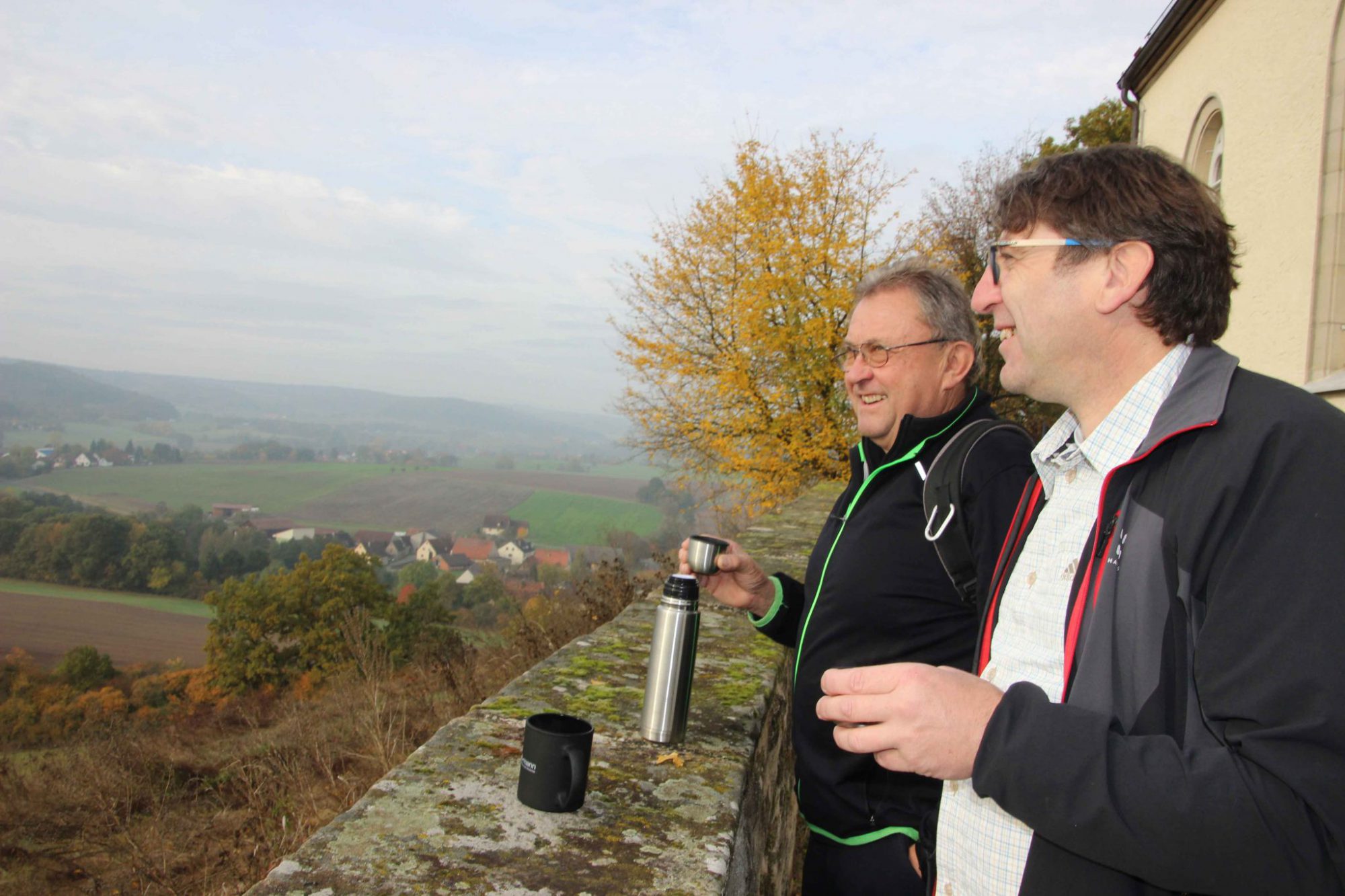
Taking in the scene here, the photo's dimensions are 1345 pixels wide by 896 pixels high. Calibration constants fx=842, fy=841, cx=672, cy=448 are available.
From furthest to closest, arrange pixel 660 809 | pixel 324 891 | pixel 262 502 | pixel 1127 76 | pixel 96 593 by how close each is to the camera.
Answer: pixel 262 502, pixel 96 593, pixel 1127 76, pixel 660 809, pixel 324 891

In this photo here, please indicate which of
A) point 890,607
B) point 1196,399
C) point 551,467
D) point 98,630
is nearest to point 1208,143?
point 890,607

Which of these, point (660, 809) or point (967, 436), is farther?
point (967, 436)

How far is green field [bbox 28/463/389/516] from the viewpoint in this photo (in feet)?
196

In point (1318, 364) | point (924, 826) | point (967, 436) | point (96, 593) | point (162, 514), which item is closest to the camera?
point (924, 826)

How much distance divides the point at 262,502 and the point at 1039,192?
219 ft

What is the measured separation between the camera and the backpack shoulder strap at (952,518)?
71.8 inches

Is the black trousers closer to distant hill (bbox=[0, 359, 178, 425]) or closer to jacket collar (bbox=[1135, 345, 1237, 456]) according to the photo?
jacket collar (bbox=[1135, 345, 1237, 456])

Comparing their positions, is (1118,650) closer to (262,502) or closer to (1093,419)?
(1093,419)

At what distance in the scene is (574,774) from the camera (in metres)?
1.50

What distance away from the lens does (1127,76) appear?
1312cm

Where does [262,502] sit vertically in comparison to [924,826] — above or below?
below

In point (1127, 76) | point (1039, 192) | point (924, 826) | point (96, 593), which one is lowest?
point (96, 593)

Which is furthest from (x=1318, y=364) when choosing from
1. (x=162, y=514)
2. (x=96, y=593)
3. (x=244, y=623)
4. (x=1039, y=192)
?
(x=162, y=514)

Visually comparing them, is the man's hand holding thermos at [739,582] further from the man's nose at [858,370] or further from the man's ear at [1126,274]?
the man's ear at [1126,274]
